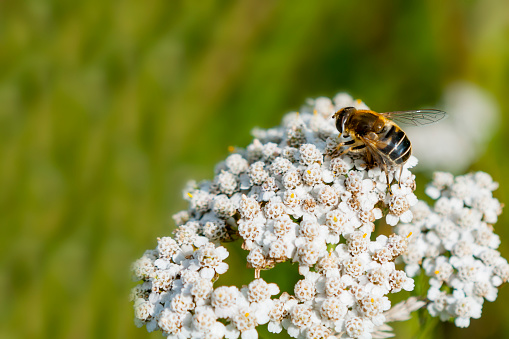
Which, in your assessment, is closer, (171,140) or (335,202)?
(335,202)

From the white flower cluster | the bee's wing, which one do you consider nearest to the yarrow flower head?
the white flower cluster

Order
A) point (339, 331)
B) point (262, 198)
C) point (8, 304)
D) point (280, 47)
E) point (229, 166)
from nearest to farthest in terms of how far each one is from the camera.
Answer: point (339, 331) < point (262, 198) < point (229, 166) < point (8, 304) < point (280, 47)

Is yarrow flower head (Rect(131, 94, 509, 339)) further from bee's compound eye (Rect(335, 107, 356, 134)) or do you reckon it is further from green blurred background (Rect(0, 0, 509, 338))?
green blurred background (Rect(0, 0, 509, 338))

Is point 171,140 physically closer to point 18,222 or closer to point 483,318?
point 18,222

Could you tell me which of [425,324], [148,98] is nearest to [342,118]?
[425,324]

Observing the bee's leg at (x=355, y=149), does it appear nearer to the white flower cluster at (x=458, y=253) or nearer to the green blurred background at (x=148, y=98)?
the white flower cluster at (x=458, y=253)

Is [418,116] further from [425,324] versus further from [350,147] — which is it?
[425,324]

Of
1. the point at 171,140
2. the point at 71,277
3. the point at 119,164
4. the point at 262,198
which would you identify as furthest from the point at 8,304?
the point at 262,198
